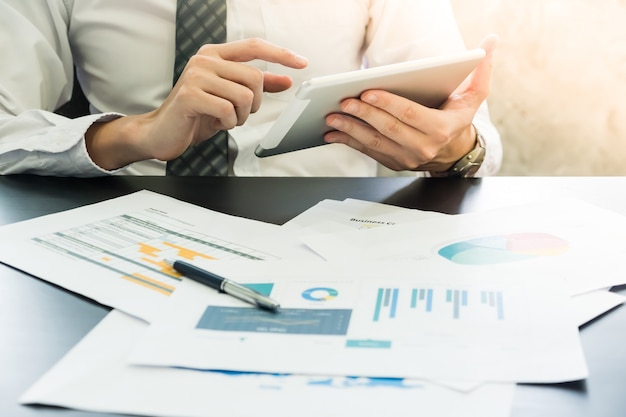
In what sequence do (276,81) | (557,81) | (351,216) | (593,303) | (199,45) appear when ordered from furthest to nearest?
(557,81) → (199,45) → (276,81) → (351,216) → (593,303)

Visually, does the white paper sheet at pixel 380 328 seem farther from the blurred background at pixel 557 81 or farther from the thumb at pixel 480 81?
the blurred background at pixel 557 81

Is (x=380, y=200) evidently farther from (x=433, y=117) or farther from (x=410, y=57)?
(x=410, y=57)

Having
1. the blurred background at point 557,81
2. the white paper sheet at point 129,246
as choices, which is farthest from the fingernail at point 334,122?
the blurred background at point 557,81

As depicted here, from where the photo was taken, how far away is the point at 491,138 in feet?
2.97

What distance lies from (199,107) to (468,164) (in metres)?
0.35

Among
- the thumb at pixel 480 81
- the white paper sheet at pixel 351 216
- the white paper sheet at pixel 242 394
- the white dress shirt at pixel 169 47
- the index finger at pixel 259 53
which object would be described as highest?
the white dress shirt at pixel 169 47

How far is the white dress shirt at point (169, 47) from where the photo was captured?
95cm

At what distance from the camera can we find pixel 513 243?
1.73ft

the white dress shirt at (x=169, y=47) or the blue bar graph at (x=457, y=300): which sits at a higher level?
the white dress shirt at (x=169, y=47)

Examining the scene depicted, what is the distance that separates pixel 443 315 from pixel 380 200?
315 millimetres

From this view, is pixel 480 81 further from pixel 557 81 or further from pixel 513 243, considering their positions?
pixel 557 81

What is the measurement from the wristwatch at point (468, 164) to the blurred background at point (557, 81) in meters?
0.41

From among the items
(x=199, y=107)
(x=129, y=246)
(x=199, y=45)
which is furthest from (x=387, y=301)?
(x=199, y=45)

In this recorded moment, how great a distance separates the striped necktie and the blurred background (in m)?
0.52
